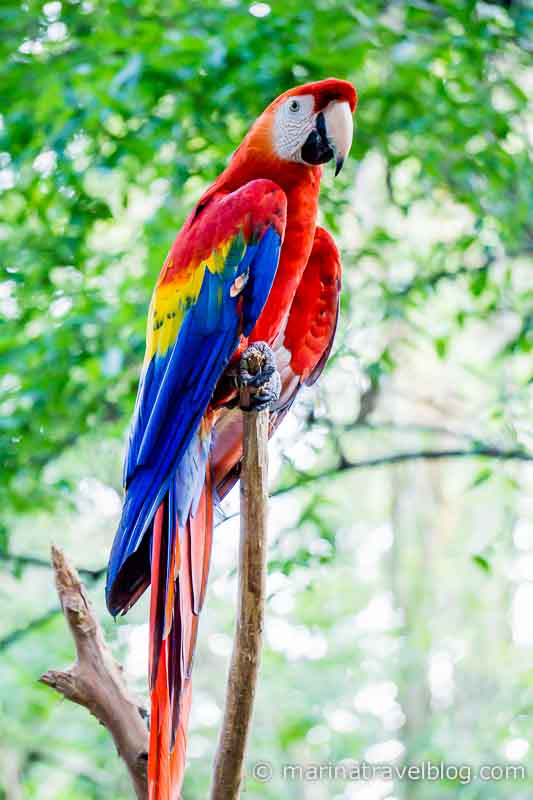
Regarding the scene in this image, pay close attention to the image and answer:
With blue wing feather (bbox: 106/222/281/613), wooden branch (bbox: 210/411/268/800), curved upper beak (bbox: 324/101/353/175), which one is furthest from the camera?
curved upper beak (bbox: 324/101/353/175)

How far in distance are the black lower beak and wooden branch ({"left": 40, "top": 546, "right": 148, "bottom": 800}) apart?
0.83 meters

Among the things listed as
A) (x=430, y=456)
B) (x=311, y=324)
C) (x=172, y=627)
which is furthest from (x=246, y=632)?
(x=430, y=456)

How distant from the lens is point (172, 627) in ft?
4.57

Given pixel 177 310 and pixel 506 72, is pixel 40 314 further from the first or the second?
pixel 506 72

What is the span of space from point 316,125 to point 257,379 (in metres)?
0.53

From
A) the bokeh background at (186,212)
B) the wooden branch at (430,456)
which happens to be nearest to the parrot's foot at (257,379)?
the bokeh background at (186,212)

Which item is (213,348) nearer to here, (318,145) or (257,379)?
(257,379)

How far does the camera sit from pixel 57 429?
2.82 m

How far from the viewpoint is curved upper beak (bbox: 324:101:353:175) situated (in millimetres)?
1727

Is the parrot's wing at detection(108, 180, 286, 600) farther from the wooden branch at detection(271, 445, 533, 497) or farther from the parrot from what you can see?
the wooden branch at detection(271, 445, 533, 497)

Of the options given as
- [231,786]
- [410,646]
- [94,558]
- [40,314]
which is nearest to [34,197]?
[40,314]

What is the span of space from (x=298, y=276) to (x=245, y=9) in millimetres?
1079

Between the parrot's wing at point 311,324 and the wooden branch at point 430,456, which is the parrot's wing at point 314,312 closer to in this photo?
the parrot's wing at point 311,324

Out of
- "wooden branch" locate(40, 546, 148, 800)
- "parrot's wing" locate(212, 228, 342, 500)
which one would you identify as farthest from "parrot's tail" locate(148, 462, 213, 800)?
"parrot's wing" locate(212, 228, 342, 500)
